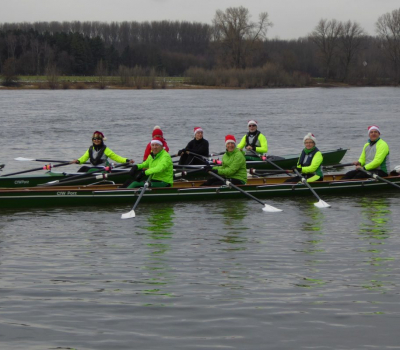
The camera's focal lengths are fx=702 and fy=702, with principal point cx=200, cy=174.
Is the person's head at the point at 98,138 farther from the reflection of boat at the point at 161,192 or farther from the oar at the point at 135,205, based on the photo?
the oar at the point at 135,205

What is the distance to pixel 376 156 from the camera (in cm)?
1669

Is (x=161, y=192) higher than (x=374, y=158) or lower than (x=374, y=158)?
lower

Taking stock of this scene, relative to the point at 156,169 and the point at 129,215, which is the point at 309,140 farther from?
the point at 129,215

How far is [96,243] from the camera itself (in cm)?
1231

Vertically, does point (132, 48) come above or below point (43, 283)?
above

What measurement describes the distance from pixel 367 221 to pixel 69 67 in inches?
4328

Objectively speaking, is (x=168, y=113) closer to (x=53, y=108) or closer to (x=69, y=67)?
(x=53, y=108)

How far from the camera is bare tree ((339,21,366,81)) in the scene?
11075 centimetres

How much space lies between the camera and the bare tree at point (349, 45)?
111 m

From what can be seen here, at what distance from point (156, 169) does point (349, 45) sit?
103327 mm

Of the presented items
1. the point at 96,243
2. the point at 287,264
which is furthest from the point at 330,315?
the point at 96,243

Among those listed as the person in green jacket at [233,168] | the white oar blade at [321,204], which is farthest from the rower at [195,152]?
the white oar blade at [321,204]

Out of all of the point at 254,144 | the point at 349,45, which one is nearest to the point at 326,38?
the point at 349,45

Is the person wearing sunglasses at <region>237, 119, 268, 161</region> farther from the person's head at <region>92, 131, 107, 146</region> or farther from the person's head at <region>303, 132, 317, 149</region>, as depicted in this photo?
the person's head at <region>92, 131, 107, 146</region>
